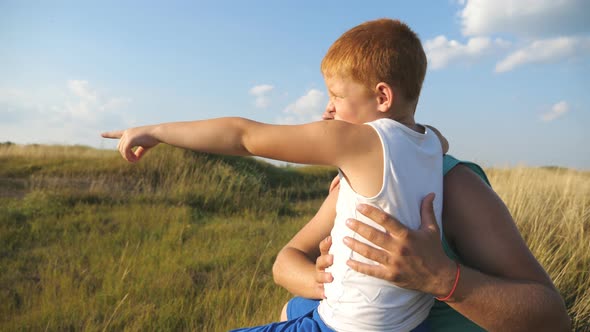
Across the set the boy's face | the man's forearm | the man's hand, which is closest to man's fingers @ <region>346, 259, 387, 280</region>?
the man's hand

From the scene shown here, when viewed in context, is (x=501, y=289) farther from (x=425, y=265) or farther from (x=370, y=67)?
(x=370, y=67)

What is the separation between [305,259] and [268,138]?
61 cm

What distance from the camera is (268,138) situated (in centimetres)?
148

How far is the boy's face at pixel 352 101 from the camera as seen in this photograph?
161cm

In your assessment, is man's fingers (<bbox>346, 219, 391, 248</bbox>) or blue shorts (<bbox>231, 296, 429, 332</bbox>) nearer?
man's fingers (<bbox>346, 219, 391, 248</bbox>)

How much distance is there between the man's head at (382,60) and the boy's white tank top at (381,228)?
19 centimetres

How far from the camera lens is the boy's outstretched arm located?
1.43m

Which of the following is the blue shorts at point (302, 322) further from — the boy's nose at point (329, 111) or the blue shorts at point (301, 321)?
the boy's nose at point (329, 111)

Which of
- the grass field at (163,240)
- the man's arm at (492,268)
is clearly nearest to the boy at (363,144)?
the man's arm at (492,268)

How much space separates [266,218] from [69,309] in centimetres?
469

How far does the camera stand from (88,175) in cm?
962

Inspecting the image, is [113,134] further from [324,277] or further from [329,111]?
[324,277]

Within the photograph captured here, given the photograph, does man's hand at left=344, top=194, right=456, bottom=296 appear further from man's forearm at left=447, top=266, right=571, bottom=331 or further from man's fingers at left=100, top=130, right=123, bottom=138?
man's fingers at left=100, top=130, right=123, bottom=138

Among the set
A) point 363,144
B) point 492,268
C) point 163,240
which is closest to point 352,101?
point 363,144
